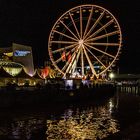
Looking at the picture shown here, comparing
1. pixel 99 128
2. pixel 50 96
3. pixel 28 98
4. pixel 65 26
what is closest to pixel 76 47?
pixel 65 26

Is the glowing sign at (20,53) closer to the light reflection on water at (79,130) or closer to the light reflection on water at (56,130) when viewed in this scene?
the light reflection on water at (56,130)

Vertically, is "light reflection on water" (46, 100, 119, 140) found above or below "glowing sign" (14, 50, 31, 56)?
below

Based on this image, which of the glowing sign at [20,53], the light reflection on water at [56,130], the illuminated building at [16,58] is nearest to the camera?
the light reflection on water at [56,130]

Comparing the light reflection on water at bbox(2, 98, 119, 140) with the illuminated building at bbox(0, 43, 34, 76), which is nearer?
the light reflection on water at bbox(2, 98, 119, 140)

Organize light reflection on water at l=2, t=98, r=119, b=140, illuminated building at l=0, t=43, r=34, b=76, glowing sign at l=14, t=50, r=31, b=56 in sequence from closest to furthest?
1. light reflection on water at l=2, t=98, r=119, b=140
2. illuminated building at l=0, t=43, r=34, b=76
3. glowing sign at l=14, t=50, r=31, b=56

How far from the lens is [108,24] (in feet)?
183

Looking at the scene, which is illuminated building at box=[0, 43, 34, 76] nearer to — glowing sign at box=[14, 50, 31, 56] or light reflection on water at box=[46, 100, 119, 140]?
glowing sign at box=[14, 50, 31, 56]

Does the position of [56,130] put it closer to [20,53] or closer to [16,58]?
[16,58]

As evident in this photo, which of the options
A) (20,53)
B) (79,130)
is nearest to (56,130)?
(79,130)

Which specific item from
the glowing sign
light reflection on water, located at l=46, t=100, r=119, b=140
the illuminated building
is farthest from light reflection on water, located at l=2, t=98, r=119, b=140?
the glowing sign

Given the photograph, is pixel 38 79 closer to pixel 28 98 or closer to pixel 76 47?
pixel 76 47

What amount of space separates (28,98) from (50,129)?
1573 centimetres

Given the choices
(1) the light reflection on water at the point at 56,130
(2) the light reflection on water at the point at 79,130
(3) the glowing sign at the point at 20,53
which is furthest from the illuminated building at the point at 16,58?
(2) the light reflection on water at the point at 79,130

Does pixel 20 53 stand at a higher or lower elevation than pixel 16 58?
higher
